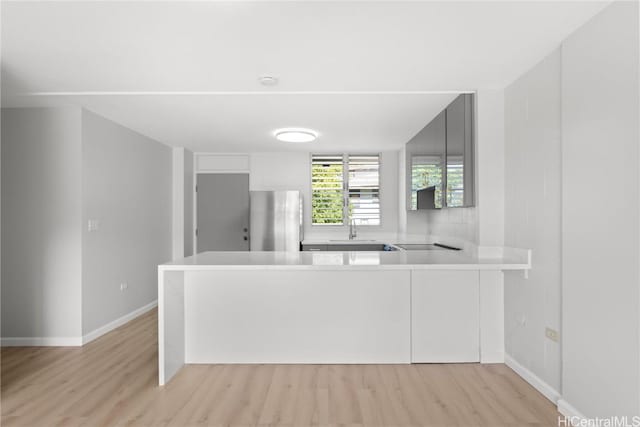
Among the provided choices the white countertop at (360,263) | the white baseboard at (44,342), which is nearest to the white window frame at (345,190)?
the white countertop at (360,263)

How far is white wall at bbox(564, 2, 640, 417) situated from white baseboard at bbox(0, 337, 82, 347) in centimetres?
398

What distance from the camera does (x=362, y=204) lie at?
621cm

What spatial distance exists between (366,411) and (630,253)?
1.63m

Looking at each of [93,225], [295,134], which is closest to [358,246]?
[295,134]

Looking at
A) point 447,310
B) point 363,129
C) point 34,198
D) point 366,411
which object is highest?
point 363,129

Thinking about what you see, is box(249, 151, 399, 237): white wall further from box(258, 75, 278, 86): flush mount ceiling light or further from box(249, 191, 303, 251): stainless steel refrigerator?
box(258, 75, 278, 86): flush mount ceiling light

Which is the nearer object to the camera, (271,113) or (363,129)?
(271,113)

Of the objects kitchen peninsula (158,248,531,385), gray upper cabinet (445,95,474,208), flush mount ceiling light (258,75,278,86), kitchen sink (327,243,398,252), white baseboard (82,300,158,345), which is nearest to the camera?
flush mount ceiling light (258,75,278,86)

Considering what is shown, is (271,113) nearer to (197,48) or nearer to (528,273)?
(197,48)

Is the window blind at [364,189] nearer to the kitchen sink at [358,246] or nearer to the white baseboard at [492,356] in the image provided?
the kitchen sink at [358,246]

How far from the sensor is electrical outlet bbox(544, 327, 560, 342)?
7.77 feet

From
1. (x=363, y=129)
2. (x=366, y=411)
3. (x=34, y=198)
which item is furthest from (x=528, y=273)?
(x=34, y=198)

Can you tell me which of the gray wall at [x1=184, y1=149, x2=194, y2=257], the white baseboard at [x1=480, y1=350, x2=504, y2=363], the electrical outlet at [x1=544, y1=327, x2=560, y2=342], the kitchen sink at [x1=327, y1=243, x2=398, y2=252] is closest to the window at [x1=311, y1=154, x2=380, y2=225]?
the kitchen sink at [x1=327, y1=243, x2=398, y2=252]

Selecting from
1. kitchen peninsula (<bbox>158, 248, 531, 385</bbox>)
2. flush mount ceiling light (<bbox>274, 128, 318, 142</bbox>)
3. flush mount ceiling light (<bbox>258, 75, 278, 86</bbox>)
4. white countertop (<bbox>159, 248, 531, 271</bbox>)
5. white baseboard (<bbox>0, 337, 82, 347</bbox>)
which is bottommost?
white baseboard (<bbox>0, 337, 82, 347</bbox>)
